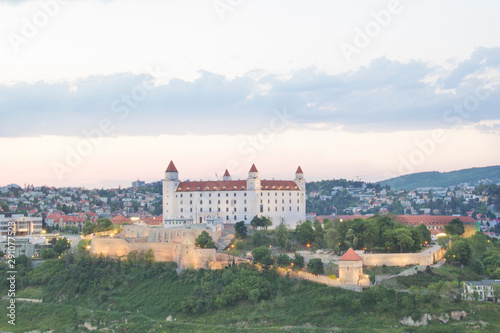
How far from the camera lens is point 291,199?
72.8 metres

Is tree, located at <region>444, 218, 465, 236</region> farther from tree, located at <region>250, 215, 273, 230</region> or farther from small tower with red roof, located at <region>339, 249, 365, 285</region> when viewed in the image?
small tower with red roof, located at <region>339, 249, 365, 285</region>

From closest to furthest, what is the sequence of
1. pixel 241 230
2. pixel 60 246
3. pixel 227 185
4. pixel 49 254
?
pixel 49 254 < pixel 60 246 < pixel 241 230 < pixel 227 185

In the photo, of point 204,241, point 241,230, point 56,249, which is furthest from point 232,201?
point 56,249

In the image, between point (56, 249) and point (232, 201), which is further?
point (232, 201)

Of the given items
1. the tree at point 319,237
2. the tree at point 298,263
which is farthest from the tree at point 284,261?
the tree at point 319,237

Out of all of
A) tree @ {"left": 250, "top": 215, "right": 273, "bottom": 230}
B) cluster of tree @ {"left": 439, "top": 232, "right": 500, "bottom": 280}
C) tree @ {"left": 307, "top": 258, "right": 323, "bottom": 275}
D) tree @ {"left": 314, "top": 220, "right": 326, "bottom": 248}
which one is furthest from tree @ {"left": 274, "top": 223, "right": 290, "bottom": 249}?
cluster of tree @ {"left": 439, "top": 232, "right": 500, "bottom": 280}

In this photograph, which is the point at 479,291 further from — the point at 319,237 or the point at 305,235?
the point at 305,235

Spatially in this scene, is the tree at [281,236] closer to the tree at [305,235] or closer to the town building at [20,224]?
the tree at [305,235]

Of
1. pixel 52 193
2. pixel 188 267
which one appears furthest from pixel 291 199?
pixel 52 193

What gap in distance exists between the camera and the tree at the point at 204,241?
55250mm

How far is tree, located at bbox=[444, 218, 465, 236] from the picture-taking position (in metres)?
63.9

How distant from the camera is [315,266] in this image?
155 feet

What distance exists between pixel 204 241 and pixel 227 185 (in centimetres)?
1802

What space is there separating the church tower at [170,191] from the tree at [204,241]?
662 inches
